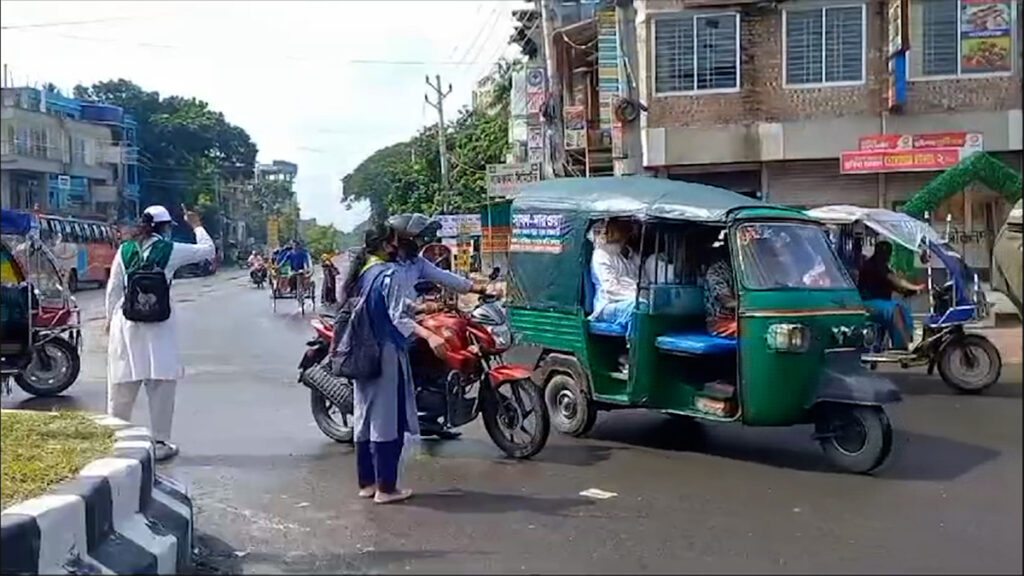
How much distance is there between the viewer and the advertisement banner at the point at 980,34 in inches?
703

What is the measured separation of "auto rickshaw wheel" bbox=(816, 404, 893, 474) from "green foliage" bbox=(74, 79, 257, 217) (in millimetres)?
4863

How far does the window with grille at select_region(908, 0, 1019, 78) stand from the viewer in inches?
730

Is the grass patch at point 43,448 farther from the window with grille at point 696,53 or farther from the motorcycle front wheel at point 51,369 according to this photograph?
the window with grille at point 696,53

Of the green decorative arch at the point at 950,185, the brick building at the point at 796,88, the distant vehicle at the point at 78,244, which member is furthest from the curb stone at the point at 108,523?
the brick building at the point at 796,88

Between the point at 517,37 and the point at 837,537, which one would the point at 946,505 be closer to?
the point at 837,537

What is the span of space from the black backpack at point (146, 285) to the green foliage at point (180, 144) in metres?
1.02

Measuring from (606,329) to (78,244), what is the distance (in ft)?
35.7

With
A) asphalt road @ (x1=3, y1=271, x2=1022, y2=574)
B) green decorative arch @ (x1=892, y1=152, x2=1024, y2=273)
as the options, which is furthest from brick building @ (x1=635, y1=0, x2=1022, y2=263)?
asphalt road @ (x1=3, y1=271, x2=1022, y2=574)

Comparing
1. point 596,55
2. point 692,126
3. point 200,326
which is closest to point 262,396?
point 200,326

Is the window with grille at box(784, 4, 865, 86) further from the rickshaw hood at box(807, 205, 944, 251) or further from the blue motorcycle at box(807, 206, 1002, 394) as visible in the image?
the rickshaw hood at box(807, 205, 944, 251)

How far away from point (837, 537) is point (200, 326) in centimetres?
1609

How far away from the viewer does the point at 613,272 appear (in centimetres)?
794

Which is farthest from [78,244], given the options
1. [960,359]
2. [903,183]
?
[903,183]

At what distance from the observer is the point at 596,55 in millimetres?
23516
